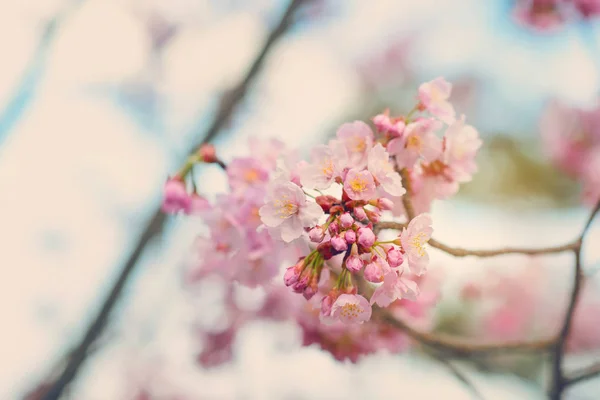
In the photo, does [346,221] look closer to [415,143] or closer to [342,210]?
[342,210]

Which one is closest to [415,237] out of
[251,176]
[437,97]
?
[437,97]

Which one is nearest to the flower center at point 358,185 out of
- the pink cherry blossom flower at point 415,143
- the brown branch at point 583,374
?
the pink cherry blossom flower at point 415,143

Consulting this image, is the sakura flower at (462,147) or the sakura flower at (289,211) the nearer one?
the sakura flower at (289,211)

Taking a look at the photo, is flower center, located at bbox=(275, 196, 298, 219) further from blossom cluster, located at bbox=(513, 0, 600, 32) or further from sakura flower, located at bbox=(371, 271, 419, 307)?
blossom cluster, located at bbox=(513, 0, 600, 32)

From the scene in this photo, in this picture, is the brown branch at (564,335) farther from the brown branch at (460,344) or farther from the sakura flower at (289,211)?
the sakura flower at (289,211)

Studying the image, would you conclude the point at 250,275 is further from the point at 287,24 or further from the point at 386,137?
→ the point at 287,24

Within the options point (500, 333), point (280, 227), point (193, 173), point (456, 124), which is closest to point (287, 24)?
point (193, 173)

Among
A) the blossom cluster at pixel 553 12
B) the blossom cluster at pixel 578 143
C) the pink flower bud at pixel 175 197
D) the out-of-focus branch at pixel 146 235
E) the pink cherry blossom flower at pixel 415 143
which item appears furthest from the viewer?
the blossom cluster at pixel 578 143
